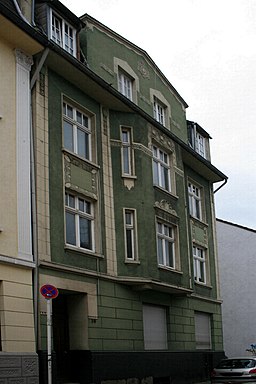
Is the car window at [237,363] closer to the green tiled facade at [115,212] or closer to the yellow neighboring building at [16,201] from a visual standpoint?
the green tiled facade at [115,212]

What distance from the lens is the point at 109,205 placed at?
73.2 ft

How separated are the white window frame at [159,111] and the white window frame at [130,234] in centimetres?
560

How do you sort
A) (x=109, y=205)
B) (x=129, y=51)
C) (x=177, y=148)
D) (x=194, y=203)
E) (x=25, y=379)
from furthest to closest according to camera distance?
1. (x=194, y=203)
2. (x=177, y=148)
3. (x=129, y=51)
4. (x=109, y=205)
5. (x=25, y=379)

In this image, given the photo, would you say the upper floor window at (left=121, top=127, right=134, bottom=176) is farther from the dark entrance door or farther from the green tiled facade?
the dark entrance door

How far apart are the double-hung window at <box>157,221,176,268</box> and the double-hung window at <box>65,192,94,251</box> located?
431 cm

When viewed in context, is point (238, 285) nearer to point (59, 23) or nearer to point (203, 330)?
point (203, 330)

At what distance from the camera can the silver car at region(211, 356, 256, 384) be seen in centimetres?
2219

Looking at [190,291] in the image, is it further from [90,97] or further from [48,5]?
[48,5]

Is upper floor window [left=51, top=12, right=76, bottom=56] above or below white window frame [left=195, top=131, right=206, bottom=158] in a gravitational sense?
above

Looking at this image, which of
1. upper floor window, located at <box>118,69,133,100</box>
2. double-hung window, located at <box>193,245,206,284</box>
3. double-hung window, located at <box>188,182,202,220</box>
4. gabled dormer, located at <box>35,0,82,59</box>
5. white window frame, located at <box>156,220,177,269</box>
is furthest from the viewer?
double-hung window, located at <box>188,182,202,220</box>

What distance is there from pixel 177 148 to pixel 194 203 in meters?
4.44

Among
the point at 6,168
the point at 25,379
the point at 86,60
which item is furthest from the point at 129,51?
the point at 25,379

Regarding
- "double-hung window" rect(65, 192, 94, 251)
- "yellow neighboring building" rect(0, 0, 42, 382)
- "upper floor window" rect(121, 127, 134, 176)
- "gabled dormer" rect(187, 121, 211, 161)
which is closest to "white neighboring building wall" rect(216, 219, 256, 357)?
"gabled dormer" rect(187, 121, 211, 161)

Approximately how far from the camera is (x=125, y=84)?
25172 millimetres
